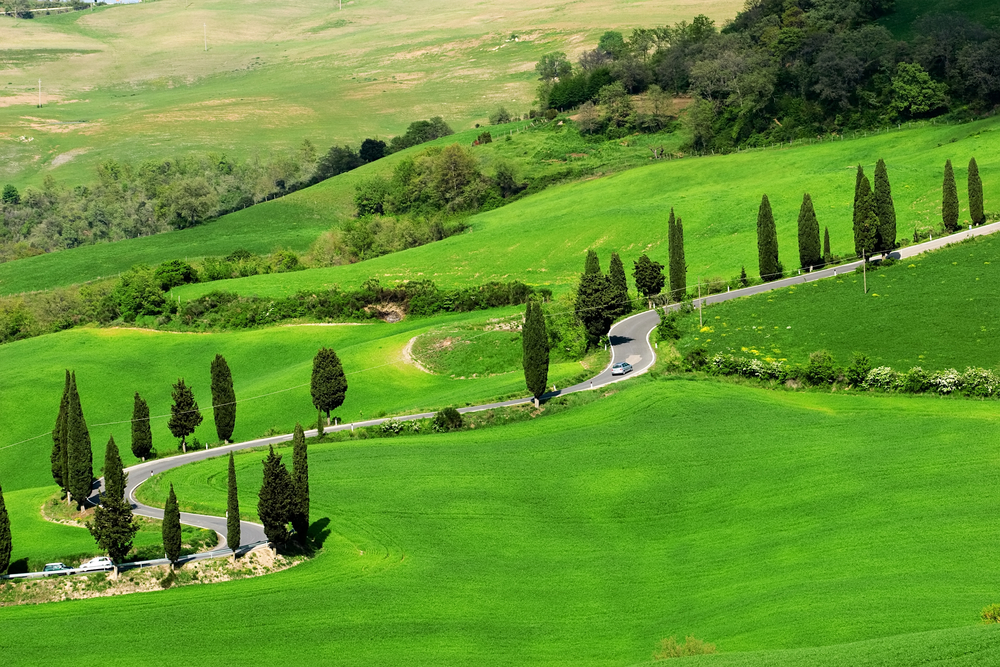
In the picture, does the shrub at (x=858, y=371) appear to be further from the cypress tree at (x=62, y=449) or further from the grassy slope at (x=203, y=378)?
the cypress tree at (x=62, y=449)

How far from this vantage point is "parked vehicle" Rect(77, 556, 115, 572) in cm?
5600

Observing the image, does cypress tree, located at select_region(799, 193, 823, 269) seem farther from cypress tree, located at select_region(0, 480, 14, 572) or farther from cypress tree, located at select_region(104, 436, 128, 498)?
cypress tree, located at select_region(0, 480, 14, 572)

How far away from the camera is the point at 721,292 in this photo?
107 metres

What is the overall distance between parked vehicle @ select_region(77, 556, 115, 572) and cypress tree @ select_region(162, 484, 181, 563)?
2.80m

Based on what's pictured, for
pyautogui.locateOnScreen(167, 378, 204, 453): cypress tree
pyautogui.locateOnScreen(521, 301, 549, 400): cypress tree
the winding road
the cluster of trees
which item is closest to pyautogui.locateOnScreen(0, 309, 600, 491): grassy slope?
pyautogui.locateOnScreen(167, 378, 204, 453): cypress tree

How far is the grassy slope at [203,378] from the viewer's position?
94.4m

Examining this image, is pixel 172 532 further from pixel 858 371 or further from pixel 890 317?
pixel 890 317

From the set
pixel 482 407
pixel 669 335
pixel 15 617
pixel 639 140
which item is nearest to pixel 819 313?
pixel 669 335

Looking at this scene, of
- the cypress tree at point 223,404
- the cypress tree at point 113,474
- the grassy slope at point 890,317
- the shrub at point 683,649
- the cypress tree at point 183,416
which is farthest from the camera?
the cypress tree at point 183,416

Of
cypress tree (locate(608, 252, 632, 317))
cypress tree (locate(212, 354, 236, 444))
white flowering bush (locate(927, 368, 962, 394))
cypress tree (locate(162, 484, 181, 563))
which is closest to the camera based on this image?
cypress tree (locate(162, 484, 181, 563))

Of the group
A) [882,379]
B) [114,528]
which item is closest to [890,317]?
[882,379]

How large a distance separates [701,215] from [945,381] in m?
62.4

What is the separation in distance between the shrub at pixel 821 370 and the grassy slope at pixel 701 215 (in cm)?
3258

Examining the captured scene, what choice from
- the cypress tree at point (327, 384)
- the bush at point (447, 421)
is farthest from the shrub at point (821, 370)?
the cypress tree at point (327, 384)
